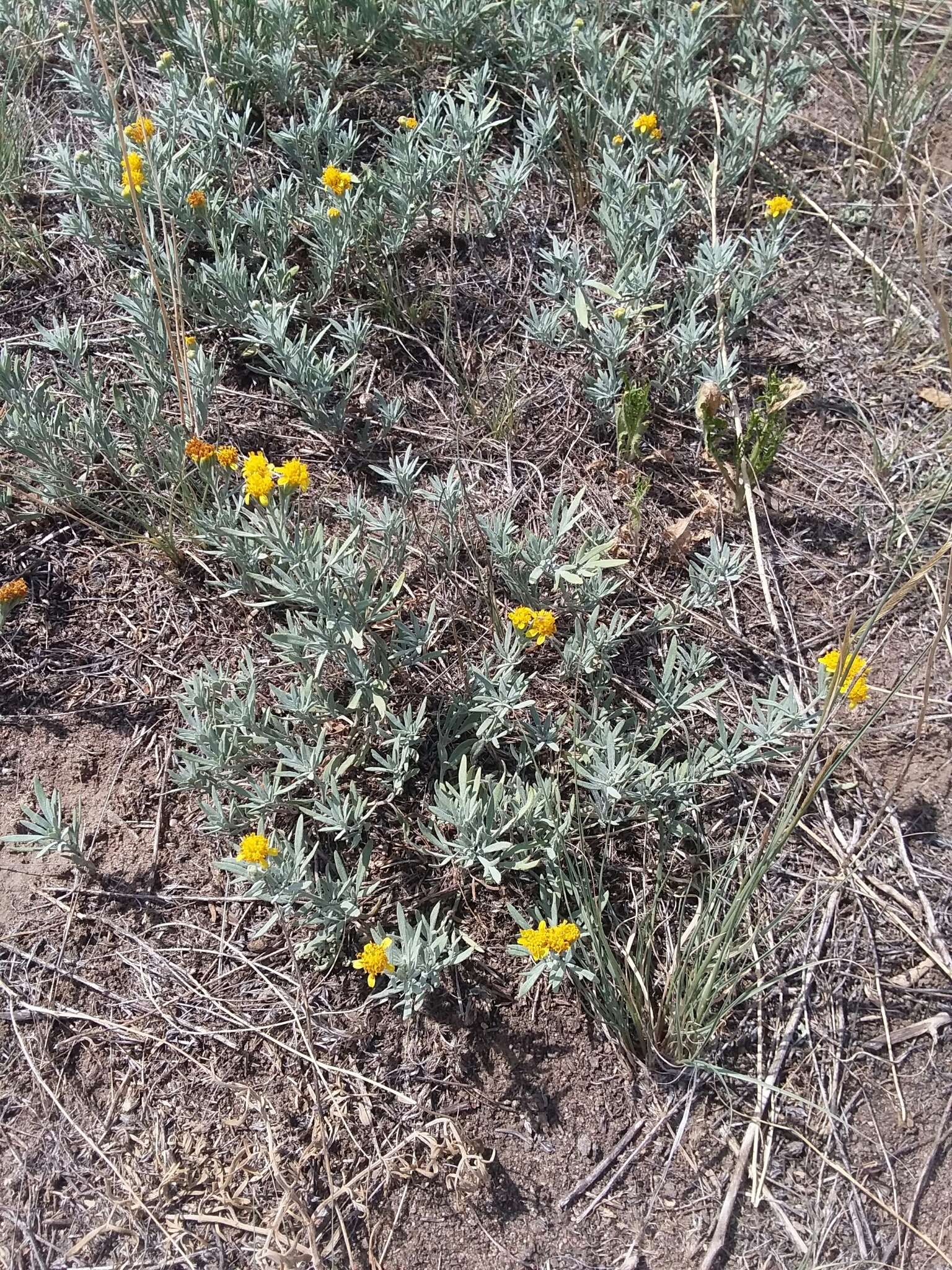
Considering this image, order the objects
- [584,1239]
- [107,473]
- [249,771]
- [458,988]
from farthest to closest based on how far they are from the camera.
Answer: [107,473] < [249,771] < [458,988] < [584,1239]

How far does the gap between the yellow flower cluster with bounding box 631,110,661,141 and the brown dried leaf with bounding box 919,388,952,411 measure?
125 centimetres

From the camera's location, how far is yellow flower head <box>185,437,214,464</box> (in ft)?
7.86

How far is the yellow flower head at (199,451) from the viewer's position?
2.39 metres

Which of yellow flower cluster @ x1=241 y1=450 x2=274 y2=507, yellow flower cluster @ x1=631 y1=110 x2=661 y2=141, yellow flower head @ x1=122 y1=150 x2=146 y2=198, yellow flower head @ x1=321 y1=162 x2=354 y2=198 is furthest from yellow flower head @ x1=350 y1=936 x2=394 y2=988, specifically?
yellow flower cluster @ x1=631 y1=110 x2=661 y2=141

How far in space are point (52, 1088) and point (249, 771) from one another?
82cm

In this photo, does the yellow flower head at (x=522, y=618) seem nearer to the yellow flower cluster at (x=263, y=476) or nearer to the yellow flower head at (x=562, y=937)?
the yellow flower cluster at (x=263, y=476)

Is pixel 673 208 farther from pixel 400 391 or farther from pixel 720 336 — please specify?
pixel 400 391

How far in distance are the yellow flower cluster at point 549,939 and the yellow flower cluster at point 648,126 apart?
255 cm

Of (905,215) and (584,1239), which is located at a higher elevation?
(905,215)

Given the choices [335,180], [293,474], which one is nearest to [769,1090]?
[293,474]

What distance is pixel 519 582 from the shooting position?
100 inches

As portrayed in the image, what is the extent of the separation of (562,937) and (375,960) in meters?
0.41

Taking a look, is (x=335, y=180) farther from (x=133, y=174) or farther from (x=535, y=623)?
(x=535, y=623)

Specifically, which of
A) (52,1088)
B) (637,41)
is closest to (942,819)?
(52,1088)
